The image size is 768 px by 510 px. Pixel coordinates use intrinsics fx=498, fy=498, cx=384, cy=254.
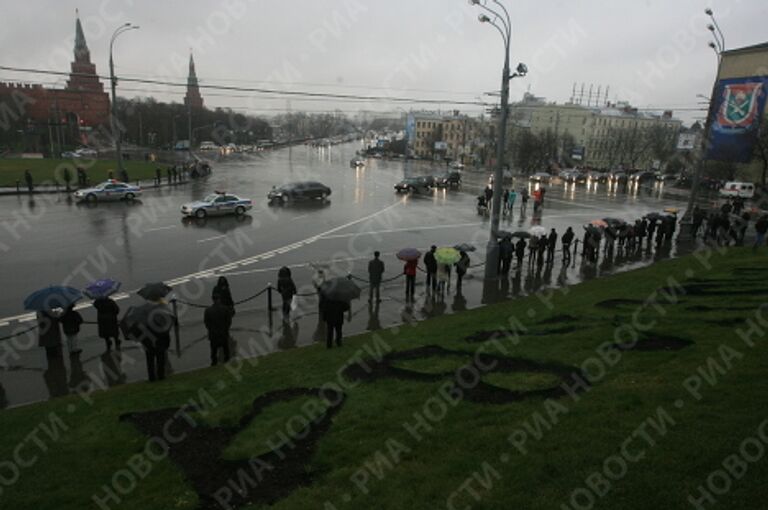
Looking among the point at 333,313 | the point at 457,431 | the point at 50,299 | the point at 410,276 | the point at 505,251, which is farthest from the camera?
the point at 505,251

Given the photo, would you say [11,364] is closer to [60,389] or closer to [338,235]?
[60,389]

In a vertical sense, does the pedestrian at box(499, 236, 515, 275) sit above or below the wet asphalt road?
above

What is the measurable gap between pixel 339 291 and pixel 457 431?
4.65 meters

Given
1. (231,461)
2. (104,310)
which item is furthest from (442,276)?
(231,461)

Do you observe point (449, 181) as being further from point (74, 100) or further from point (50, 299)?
point (74, 100)

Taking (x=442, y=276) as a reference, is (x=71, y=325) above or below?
below

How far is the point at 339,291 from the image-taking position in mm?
10555

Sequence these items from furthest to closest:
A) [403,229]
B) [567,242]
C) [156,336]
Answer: [403,229], [567,242], [156,336]

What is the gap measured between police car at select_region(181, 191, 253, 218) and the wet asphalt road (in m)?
0.82

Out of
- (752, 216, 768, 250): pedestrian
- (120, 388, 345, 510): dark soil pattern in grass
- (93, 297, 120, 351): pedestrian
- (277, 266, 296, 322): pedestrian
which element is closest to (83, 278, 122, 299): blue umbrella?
(93, 297, 120, 351): pedestrian

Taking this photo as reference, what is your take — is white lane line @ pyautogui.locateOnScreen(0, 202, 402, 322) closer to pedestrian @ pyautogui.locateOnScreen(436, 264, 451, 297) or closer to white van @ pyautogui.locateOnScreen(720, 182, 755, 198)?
pedestrian @ pyautogui.locateOnScreen(436, 264, 451, 297)

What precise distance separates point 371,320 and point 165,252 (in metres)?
10.5

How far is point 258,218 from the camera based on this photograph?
2864 cm

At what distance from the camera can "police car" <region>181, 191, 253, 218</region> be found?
27.5 metres
